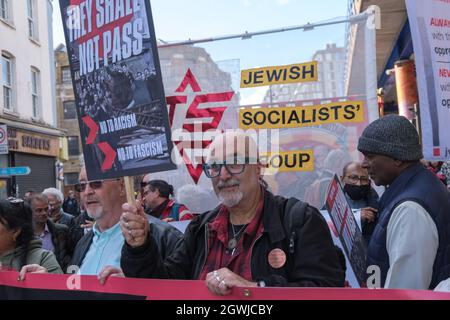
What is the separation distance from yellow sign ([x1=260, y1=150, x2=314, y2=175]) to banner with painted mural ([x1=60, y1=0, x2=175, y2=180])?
2.32 meters

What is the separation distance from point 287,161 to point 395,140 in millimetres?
2355

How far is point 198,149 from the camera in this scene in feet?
16.0

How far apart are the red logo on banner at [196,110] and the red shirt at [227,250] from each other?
2.45 m

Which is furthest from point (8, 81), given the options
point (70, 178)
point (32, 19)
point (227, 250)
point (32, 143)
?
point (227, 250)

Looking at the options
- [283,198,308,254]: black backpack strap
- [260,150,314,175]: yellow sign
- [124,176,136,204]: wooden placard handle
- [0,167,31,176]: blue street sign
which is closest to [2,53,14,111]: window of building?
[0,167,31,176]: blue street sign

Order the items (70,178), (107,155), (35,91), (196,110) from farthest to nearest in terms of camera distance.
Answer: (70,178) < (35,91) < (196,110) < (107,155)

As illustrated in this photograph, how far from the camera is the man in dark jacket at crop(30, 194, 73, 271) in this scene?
4.61 meters

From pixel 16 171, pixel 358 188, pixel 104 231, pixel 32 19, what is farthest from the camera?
pixel 32 19

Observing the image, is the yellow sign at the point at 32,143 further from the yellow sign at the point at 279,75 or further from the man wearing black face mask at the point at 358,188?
the man wearing black face mask at the point at 358,188

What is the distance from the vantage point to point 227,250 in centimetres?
232

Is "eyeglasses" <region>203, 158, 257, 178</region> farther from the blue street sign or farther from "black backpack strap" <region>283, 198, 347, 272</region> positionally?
the blue street sign

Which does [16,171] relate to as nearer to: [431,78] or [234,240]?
[234,240]

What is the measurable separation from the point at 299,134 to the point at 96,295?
113 inches
